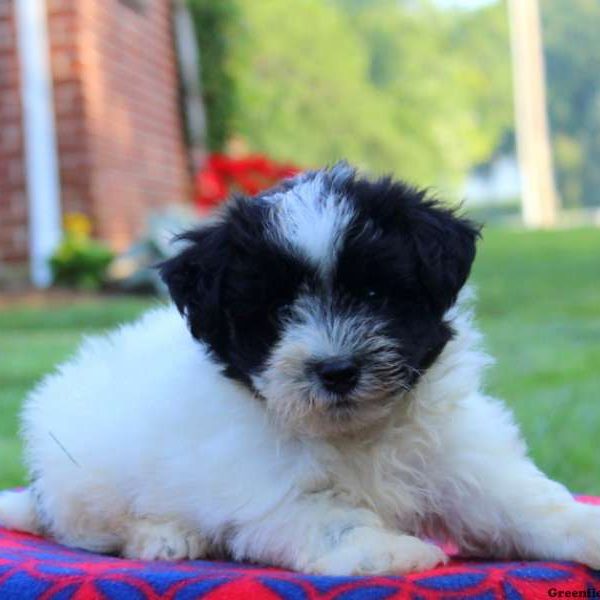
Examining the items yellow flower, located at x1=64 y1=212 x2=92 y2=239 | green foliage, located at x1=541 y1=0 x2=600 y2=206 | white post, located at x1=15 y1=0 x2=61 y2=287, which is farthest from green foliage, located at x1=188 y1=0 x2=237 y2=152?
green foliage, located at x1=541 y1=0 x2=600 y2=206

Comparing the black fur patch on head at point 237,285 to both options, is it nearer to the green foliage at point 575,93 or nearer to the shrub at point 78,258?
the shrub at point 78,258

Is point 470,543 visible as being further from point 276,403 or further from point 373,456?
point 276,403

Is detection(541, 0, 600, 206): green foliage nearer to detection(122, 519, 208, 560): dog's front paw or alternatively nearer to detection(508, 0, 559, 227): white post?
detection(508, 0, 559, 227): white post

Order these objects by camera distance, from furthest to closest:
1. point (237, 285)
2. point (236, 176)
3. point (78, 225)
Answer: point (78, 225) → point (236, 176) → point (237, 285)

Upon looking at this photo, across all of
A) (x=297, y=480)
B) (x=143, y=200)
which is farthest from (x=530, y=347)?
(x=143, y=200)

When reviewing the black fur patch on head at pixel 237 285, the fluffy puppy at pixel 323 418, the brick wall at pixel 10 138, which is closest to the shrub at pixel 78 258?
the brick wall at pixel 10 138

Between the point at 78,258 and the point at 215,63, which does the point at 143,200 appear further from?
the point at 215,63
